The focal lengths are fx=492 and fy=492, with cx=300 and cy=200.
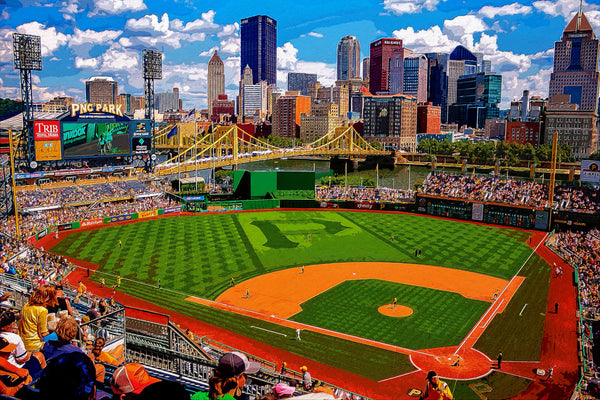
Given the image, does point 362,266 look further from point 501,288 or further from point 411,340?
point 411,340

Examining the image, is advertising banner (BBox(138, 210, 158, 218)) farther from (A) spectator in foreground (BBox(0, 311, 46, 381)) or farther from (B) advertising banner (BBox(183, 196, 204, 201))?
(A) spectator in foreground (BBox(0, 311, 46, 381))

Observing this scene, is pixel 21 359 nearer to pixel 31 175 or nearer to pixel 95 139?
pixel 31 175

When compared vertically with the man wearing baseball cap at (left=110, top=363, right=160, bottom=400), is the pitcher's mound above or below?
below

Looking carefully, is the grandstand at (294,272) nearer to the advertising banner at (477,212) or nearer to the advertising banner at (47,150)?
the advertising banner at (477,212)

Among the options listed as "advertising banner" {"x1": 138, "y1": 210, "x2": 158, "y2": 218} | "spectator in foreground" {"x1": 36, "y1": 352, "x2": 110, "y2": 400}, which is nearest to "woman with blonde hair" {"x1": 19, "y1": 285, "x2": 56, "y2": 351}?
"spectator in foreground" {"x1": 36, "y1": 352, "x2": 110, "y2": 400}

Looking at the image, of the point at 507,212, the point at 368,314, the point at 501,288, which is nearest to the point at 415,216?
the point at 507,212

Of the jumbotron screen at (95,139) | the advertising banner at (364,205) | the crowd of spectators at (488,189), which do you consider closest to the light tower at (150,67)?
the jumbotron screen at (95,139)
